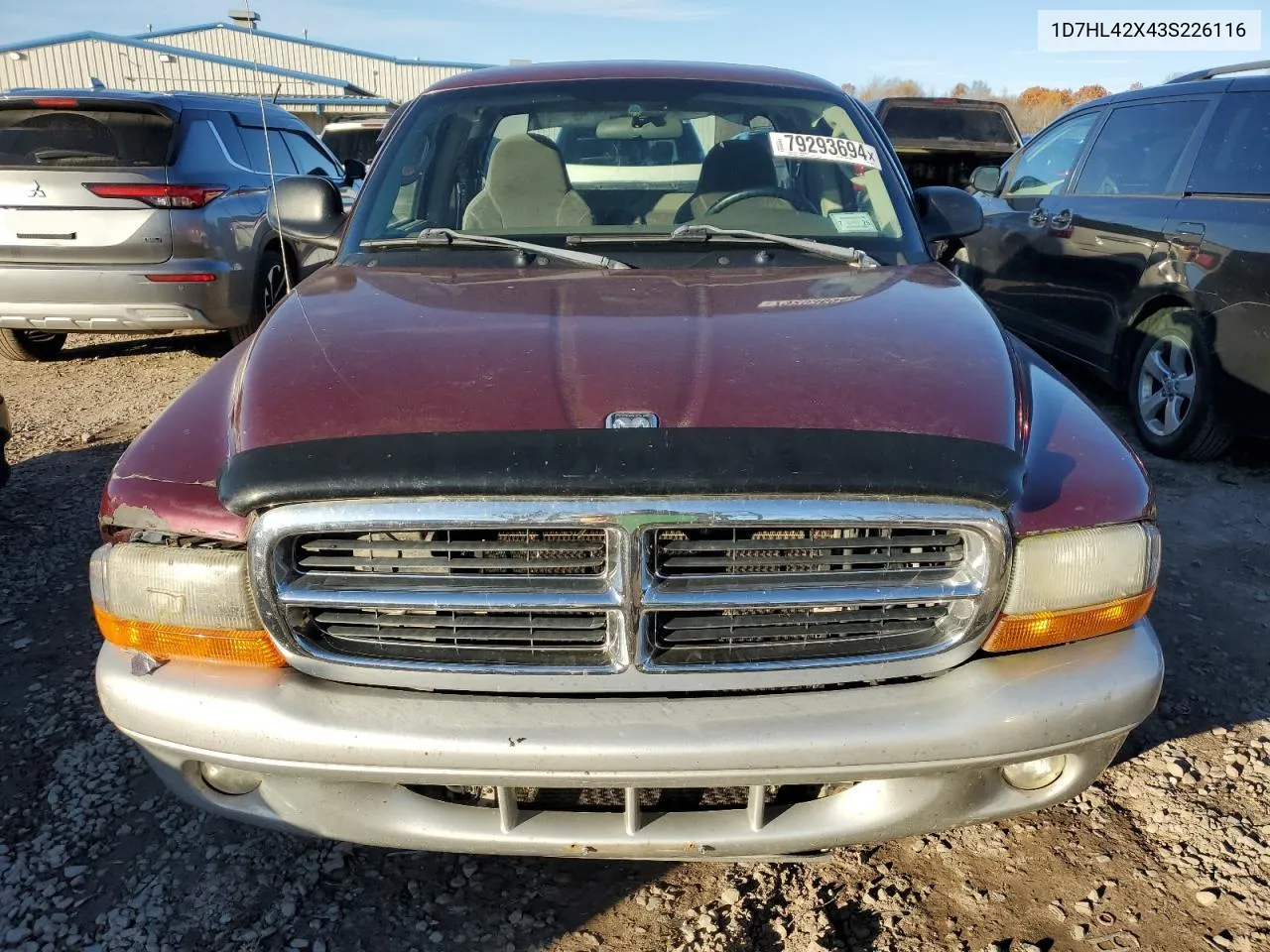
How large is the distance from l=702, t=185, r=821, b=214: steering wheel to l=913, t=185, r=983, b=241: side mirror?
425 millimetres

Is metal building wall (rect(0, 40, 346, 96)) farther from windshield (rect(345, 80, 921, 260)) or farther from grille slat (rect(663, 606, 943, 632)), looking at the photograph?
grille slat (rect(663, 606, 943, 632))

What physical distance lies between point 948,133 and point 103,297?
422 inches

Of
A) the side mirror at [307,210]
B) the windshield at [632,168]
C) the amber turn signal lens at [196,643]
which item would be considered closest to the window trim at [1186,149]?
the windshield at [632,168]

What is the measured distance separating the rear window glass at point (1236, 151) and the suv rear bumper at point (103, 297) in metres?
5.46

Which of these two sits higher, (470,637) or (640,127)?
(640,127)

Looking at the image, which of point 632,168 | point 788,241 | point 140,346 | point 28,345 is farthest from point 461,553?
point 140,346

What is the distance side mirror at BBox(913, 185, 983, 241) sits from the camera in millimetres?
3264

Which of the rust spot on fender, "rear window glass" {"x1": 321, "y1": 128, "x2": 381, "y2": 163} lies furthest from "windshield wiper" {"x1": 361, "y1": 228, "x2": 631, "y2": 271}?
"rear window glass" {"x1": 321, "y1": 128, "x2": 381, "y2": 163}

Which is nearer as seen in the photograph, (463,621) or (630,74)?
(463,621)

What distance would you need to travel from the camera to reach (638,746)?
1.71m

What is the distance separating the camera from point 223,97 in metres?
7.14

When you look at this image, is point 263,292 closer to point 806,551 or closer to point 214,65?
point 806,551

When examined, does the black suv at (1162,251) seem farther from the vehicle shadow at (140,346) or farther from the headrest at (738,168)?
the vehicle shadow at (140,346)

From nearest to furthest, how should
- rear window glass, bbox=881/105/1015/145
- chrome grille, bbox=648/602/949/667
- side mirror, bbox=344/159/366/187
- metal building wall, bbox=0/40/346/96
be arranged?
chrome grille, bbox=648/602/949/667, side mirror, bbox=344/159/366/187, rear window glass, bbox=881/105/1015/145, metal building wall, bbox=0/40/346/96
